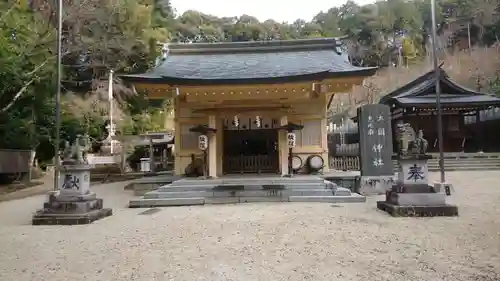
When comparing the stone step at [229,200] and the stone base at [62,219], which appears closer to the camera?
the stone base at [62,219]

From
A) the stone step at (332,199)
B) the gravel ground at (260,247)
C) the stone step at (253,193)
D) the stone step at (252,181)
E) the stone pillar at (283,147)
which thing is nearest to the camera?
the gravel ground at (260,247)

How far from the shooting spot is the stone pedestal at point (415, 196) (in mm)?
7055

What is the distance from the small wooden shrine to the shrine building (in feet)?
33.6

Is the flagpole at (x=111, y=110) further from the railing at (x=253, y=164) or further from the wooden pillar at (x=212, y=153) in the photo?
the wooden pillar at (x=212, y=153)

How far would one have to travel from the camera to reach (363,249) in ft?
15.8

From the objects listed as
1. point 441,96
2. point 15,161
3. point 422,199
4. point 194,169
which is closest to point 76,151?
point 194,169

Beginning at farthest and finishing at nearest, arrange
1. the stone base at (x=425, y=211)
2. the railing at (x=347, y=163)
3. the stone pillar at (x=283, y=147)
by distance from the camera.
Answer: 1. the railing at (x=347, y=163)
2. the stone pillar at (x=283, y=147)
3. the stone base at (x=425, y=211)

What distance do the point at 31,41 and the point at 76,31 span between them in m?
5.66

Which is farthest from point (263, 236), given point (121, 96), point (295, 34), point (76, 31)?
point (295, 34)

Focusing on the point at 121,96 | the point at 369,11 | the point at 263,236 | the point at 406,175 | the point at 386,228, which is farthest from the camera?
the point at 369,11

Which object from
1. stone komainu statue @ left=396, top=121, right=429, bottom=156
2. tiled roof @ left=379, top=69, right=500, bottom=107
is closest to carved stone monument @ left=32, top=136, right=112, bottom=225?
stone komainu statue @ left=396, top=121, right=429, bottom=156

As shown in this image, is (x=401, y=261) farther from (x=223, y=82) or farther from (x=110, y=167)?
(x=110, y=167)

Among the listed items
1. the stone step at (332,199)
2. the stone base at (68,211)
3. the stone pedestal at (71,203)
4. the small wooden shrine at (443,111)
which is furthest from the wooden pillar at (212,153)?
the small wooden shrine at (443,111)

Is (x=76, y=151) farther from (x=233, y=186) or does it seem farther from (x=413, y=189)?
(x=413, y=189)
